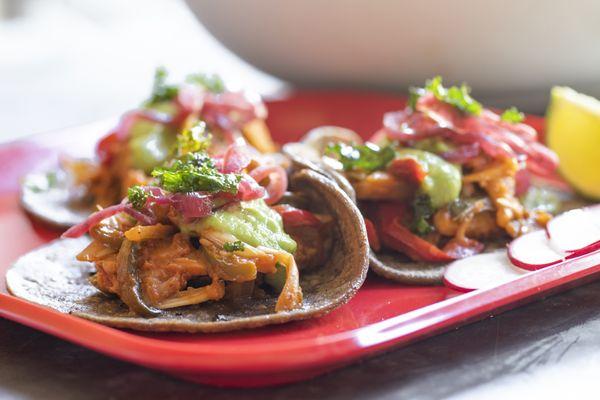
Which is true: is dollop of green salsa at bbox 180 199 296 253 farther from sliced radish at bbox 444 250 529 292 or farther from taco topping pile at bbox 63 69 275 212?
taco topping pile at bbox 63 69 275 212

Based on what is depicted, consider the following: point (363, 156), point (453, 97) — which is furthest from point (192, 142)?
point (453, 97)

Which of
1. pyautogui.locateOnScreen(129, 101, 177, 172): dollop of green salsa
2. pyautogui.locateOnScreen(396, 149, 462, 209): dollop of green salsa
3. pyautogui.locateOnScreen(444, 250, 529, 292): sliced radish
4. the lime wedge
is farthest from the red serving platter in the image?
the lime wedge

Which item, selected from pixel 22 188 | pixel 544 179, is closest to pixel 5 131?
pixel 22 188

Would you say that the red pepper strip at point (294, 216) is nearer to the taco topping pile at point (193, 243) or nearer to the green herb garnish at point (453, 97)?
the taco topping pile at point (193, 243)

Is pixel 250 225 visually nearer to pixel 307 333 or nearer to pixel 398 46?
pixel 307 333

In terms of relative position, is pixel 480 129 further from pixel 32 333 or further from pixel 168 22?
pixel 168 22

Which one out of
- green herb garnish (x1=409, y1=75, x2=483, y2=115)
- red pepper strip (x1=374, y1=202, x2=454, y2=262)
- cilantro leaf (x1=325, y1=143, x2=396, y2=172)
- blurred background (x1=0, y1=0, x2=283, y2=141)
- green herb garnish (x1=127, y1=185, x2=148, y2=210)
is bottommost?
blurred background (x1=0, y1=0, x2=283, y2=141)

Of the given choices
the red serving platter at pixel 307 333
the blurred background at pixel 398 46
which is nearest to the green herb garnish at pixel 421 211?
the red serving platter at pixel 307 333

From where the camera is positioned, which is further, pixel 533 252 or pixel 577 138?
pixel 577 138
